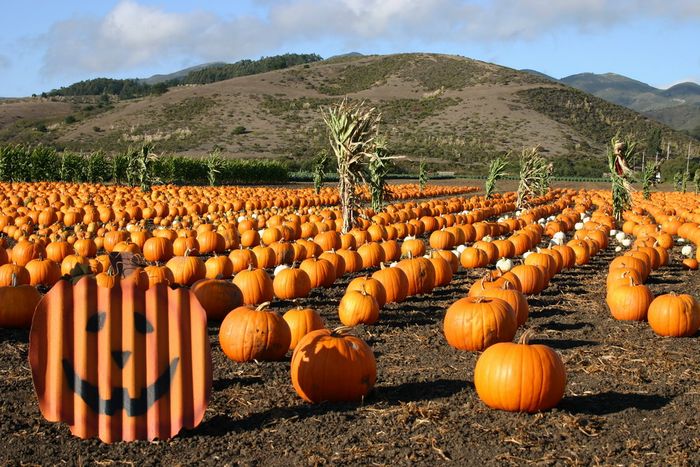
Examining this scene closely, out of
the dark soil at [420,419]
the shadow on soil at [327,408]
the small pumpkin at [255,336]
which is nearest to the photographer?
the dark soil at [420,419]

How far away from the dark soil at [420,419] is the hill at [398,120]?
57.8 metres

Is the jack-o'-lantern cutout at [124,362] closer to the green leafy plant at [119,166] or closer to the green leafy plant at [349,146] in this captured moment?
the green leafy plant at [349,146]

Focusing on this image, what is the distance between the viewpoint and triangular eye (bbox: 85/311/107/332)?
482 centimetres

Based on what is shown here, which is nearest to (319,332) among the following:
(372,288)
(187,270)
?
(372,288)

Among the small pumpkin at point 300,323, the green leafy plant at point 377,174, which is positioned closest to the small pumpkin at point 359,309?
the small pumpkin at point 300,323

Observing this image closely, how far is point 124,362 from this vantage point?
486cm

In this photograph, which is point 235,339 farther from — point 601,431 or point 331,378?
point 601,431

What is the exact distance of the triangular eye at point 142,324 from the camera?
15.9 feet

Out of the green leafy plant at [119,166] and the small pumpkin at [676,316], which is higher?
the green leafy plant at [119,166]

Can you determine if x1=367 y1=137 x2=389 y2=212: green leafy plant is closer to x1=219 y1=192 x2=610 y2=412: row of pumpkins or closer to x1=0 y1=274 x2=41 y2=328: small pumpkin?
x1=219 y1=192 x2=610 y2=412: row of pumpkins

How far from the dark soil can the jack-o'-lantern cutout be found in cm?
17

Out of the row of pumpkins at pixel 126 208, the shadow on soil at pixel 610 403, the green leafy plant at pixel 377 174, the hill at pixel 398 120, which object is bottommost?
the shadow on soil at pixel 610 403

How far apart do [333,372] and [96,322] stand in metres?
1.72

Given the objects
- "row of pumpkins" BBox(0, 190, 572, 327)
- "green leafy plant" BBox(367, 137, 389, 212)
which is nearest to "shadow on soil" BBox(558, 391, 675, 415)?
"row of pumpkins" BBox(0, 190, 572, 327)
